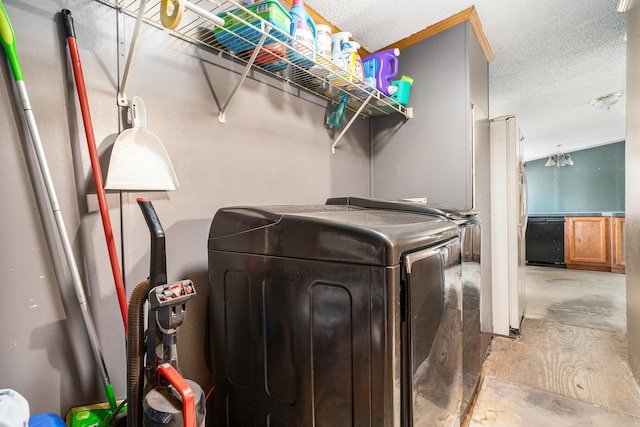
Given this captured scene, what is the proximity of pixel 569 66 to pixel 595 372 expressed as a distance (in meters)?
2.57

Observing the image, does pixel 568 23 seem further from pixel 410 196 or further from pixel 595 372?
pixel 595 372

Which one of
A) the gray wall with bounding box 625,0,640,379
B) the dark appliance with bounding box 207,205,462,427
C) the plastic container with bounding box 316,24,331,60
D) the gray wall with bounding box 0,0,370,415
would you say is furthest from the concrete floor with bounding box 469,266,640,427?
the plastic container with bounding box 316,24,331,60

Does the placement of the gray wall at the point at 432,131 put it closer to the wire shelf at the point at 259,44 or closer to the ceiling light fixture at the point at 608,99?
the wire shelf at the point at 259,44

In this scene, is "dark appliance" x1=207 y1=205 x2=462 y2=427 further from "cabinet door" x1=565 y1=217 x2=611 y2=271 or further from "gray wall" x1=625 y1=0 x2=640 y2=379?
"cabinet door" x1=565 y1=217 x2=611 y2=271

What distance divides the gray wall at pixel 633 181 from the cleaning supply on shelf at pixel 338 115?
1753mm

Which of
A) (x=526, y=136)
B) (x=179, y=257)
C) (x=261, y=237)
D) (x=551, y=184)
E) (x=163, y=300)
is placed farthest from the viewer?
(x=551, y=184)

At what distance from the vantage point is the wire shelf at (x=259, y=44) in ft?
3.35

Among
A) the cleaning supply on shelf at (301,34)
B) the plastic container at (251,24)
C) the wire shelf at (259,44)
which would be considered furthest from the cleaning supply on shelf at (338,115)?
the plastic container at (251,24)

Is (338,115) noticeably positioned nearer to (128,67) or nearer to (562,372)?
(128,67)

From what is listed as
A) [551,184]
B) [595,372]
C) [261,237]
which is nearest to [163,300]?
[261,237]

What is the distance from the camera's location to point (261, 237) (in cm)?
92

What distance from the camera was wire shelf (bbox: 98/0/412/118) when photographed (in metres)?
1.02

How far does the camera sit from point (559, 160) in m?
7.04

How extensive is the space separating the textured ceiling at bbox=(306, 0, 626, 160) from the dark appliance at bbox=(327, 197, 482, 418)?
117cm
